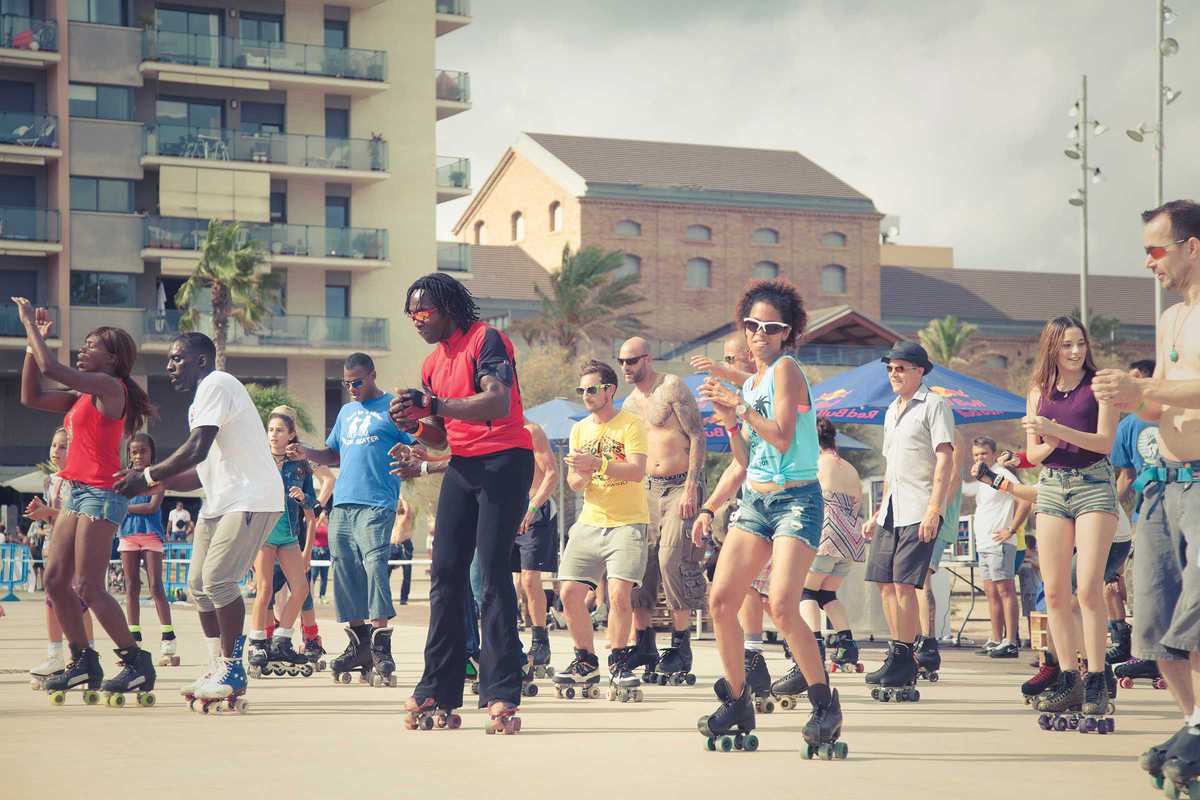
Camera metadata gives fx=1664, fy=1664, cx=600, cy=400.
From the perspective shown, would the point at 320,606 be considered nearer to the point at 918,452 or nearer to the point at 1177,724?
the point at 918,452

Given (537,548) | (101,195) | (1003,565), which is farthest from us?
(101,195)

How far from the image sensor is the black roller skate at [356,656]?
1134cm

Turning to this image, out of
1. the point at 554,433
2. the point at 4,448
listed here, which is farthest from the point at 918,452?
the point at 4,448

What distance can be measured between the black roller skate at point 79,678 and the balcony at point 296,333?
43.6m

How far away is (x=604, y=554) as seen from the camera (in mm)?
10828

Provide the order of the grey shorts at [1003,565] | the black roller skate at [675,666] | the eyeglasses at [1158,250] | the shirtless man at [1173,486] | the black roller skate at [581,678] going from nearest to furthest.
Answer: the shirtless man at [1173,486] < the eyeglasses at [1158,250] < the black roller skate at [581,678] < the black roller skate at [675,666] < the grey shorts at [1003,565]

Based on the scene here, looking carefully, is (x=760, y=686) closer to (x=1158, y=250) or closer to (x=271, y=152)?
(x=1158, y=250)

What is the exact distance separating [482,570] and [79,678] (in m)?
3.15

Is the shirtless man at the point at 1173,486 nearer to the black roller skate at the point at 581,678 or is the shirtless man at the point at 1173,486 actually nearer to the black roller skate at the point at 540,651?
the black roller skate at the point at 581,678

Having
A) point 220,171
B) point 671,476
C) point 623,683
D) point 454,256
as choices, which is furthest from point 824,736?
point 454,256

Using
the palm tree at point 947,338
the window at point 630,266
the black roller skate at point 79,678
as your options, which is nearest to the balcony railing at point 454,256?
the window at point 630,266

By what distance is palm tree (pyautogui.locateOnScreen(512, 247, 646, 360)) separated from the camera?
63.6 meters

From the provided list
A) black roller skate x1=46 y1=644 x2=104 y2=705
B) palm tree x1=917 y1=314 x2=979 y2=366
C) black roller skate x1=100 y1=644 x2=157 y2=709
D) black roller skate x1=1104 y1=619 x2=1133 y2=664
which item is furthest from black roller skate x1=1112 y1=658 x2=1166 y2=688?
palm tree x1=917 y1=314 x2=979 y2=366

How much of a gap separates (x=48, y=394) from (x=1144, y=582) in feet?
21.6
